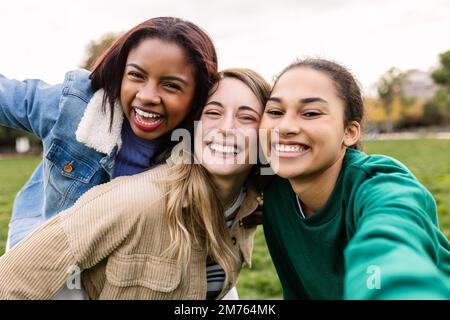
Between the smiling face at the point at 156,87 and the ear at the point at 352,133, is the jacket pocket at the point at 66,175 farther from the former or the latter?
the ear at the point at 352,133

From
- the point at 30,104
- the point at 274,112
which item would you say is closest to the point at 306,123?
the point at 274,112

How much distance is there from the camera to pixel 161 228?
233cm

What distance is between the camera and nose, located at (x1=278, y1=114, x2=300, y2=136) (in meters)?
2.24

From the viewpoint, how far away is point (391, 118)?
171 feet

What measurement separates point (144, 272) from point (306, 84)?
3.96ft

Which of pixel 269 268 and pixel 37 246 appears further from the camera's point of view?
pixel 269 268

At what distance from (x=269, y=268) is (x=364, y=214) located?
2.73 metres

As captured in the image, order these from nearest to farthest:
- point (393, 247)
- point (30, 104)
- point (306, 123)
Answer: point (393, 247), point (306, 123), point (30, 104)

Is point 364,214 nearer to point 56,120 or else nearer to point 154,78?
point 154,78


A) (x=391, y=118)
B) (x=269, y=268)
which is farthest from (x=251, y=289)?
(x=391, y=118)

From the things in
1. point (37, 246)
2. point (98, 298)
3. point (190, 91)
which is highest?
point (190, 91)

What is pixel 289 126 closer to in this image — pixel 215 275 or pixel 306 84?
pixel 306 84

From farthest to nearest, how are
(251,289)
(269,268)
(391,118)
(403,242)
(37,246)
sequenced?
(391,118)
(269,268)
(251,289)
(37,246)
(403,242)

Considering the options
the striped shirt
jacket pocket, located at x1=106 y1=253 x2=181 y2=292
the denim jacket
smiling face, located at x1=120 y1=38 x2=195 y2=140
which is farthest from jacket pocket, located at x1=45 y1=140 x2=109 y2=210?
the striped shirt
